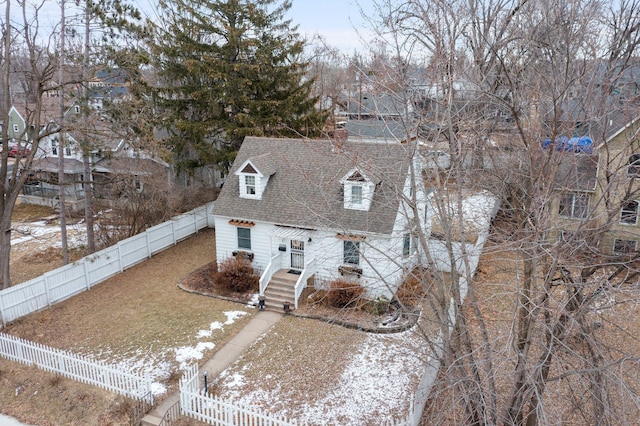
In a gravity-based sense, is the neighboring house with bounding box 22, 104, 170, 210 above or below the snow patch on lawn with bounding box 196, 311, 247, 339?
above

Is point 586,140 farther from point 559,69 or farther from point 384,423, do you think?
point 384,423

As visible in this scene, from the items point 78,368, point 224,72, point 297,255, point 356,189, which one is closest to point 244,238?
point 297,255

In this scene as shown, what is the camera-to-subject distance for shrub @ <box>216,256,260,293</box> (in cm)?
1873

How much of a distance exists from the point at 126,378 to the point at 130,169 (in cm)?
1441

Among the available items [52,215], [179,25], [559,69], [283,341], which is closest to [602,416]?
[559,69]

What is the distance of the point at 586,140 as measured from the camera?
12.6m

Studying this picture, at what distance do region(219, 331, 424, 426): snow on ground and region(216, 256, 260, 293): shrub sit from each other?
536cm

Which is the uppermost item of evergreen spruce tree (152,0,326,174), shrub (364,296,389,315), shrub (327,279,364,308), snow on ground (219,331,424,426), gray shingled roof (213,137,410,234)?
evergreen spruce tree (152,0,326,174)

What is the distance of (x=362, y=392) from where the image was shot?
12516mm

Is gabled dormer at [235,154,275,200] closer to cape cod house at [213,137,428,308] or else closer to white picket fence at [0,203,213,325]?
cape cod house at [213,137,428,308]

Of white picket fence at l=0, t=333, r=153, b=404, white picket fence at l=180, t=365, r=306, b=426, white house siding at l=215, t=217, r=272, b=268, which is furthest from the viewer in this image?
white house siding at l=215, t=217, r=272, b=268

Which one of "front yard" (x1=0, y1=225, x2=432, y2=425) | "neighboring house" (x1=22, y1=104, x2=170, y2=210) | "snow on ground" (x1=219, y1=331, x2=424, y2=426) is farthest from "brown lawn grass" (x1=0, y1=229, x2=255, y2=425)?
"neighboring house" (x1=22, y1=104, x2=170, y2=210)

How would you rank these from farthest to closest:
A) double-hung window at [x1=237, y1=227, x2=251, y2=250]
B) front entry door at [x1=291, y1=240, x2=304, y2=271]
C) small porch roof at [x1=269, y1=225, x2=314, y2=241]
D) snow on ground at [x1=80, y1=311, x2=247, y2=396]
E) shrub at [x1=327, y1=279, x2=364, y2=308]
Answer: double-hung window at [x1=237, y1=227, x2=251, y2=250], front entry door at [x1=291, y1=240, x2=304, y2=271], small porch roof at [x1=269, y1=225, x2=314, y2=241], shrub at [x1=327, y1=279, x2=364, y2=308], snow on ground at [x1=80, y1=311, x2=247, y2=396]

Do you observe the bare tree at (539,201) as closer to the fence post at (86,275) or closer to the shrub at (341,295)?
the shrub at (341,295)
